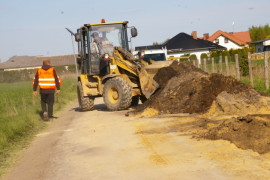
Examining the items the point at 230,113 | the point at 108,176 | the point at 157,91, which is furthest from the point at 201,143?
the point at 157,91

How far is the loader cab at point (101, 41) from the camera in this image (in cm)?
1728

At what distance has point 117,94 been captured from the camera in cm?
1619

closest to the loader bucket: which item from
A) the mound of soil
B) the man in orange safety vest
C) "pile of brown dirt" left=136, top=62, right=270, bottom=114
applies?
"pile of brown dirt" left=136, top=62, right=270, bottom=114

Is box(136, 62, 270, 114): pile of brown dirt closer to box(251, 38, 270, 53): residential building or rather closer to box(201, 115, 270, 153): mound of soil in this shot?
box(201, 115, 270, 153): mound of soil

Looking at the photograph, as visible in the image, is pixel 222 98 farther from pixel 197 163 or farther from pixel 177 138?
pixel 197 163

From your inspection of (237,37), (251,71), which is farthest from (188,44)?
(251,71)

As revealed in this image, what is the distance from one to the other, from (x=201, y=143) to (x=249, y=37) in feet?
368

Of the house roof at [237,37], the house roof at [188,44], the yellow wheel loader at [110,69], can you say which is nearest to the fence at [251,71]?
the yellow wheel loader at [110,69]

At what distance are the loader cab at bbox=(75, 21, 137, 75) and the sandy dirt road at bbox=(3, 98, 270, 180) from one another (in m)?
6.02

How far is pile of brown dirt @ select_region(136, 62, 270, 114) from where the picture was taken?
40.4 feet

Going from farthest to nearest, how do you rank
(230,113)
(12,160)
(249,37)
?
(249,37) → (230,113) → (12,160)

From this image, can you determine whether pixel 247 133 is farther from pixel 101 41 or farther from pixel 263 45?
pixel 263 45

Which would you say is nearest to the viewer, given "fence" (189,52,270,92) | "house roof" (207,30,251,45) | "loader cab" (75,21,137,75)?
"loader cab" (75,21,137,75)

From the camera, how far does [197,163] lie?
6848mm
